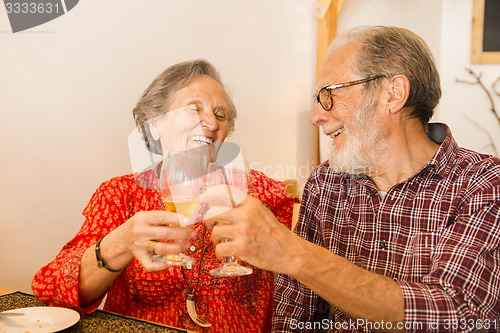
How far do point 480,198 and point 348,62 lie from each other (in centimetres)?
65

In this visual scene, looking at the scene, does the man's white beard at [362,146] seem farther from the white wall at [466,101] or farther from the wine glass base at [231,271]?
the white wall at [466,101]

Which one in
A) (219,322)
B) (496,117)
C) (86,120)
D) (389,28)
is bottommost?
(219,322)

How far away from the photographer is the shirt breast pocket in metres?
1.33

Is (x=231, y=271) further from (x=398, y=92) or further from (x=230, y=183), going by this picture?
(x=398, y=92)

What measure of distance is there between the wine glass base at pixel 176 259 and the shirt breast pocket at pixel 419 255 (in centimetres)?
72

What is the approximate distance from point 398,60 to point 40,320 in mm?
1414

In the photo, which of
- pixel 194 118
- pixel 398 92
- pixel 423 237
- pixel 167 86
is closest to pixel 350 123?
pixel 398 92

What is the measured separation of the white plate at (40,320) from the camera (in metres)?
1.13

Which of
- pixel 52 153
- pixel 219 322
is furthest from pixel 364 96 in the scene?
pixel 52 153

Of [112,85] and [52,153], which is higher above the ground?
[112,85]

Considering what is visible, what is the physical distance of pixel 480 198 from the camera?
1.26 m

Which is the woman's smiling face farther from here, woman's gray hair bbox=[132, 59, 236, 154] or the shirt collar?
the shirt collar

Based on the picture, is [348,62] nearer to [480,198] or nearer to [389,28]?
[389,28]

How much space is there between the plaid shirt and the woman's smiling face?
459 mm
